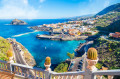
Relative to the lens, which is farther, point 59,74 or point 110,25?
point 110,25

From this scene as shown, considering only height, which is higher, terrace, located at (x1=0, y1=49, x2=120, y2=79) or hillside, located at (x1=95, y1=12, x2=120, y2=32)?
hillside, located at (x1=95, y1=12, x2=120, y2=32)

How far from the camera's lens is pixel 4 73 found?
3883 millimetres

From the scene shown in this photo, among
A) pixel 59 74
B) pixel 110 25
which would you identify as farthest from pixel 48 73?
pixel 110 25

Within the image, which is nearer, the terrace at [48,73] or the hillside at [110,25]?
the terrace at [48,73]

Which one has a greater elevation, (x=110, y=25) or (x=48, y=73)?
(x=110, y=25)

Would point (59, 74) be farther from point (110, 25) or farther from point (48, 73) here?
point (110, 25)

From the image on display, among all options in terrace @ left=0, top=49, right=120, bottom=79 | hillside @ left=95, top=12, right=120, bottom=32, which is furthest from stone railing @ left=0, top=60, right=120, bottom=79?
hillside @ left=95, top=12, right=120, bottom=32

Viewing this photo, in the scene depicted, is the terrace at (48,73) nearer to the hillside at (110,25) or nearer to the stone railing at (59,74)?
the stone railing at (59,74)

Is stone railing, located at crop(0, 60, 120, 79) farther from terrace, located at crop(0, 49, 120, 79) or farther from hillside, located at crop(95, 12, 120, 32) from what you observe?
hillside, located at crop(95, 12, 120, 32)

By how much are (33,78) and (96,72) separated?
2491 mm

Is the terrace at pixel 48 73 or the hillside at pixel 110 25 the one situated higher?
the hillside at pixel 110 25

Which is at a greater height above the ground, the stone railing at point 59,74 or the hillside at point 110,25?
the hillside at point 110,25

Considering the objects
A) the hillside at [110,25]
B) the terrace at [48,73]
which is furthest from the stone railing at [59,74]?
the hillside at [110,25]

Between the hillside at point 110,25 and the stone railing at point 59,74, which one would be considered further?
the hillside at point 110,25
